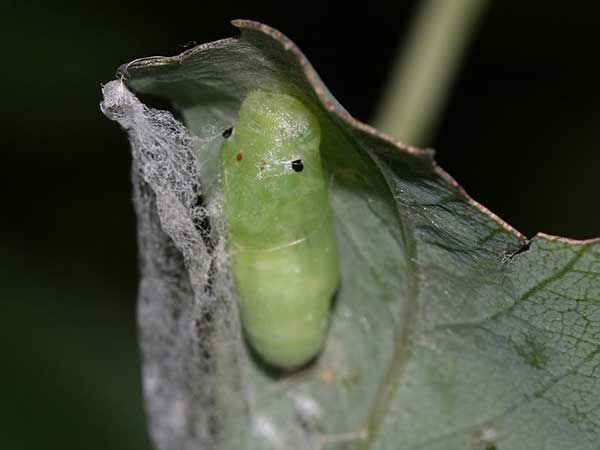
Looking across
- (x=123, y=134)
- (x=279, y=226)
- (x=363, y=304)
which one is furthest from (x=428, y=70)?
(x=123, y=134)

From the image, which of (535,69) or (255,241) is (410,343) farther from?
(535,69)

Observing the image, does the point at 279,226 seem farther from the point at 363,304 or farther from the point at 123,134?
the point at 123,134

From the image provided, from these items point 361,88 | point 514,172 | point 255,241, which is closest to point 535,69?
point 514,172

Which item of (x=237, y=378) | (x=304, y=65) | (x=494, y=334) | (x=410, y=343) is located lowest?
(x=237, y=378)

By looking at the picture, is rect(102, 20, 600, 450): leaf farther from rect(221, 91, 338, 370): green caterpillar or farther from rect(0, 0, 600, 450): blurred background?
rect(0, 0, 600, 450): blurred background

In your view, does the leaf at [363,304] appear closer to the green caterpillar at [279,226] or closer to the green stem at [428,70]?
the green caterpillar at [279,226]

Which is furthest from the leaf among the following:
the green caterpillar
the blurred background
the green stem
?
the blurred background

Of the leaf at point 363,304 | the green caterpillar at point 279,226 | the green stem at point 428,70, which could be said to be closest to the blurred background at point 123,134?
the green stem at point 428,70
